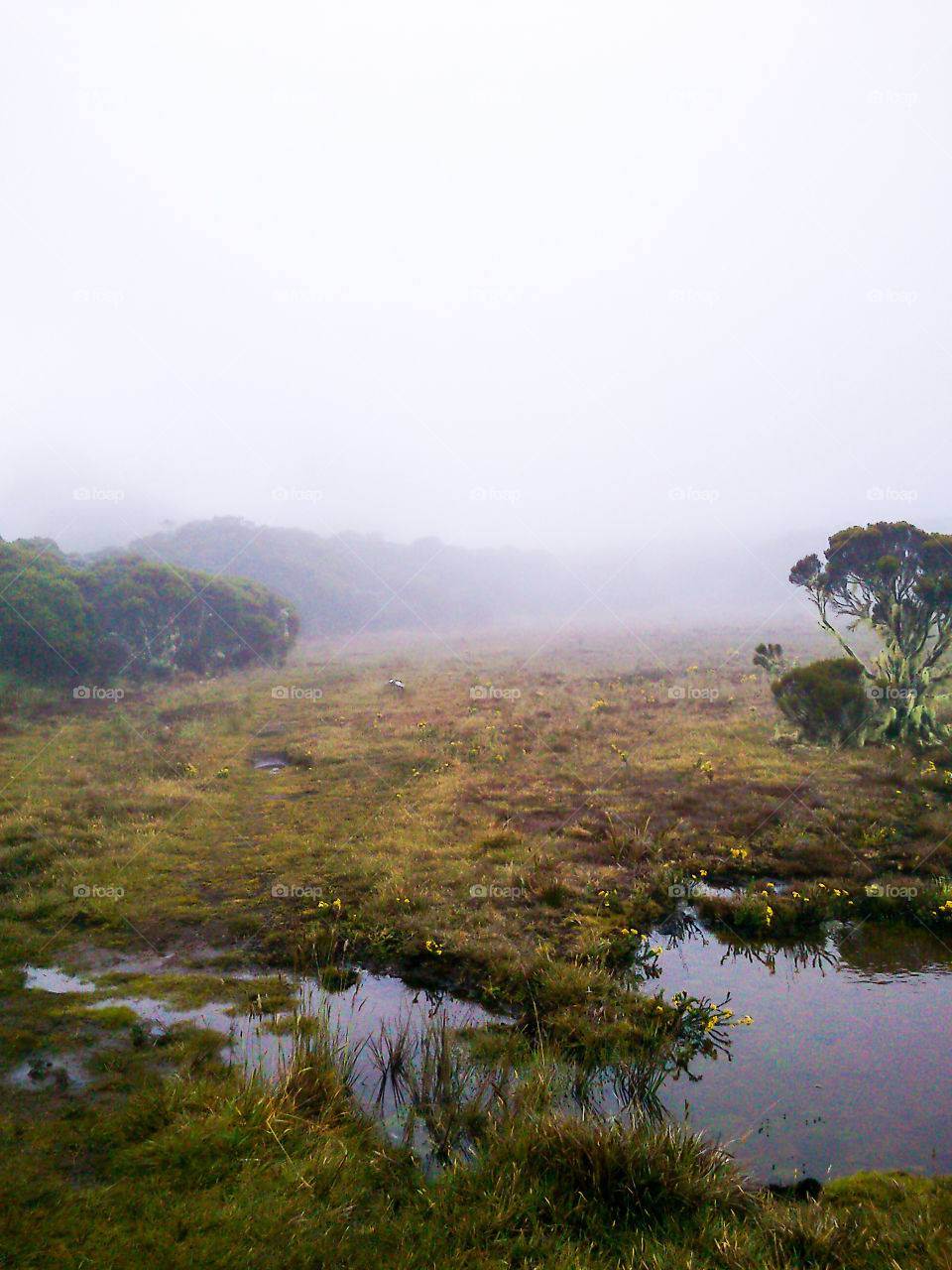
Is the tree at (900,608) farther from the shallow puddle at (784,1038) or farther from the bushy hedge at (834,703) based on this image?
the shallow puddle at (784,1038)

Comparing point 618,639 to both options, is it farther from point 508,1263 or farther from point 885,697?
point 508,1263

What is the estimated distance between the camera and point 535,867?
458 inches

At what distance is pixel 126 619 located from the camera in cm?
3319

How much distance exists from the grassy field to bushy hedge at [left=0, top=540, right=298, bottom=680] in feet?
11.1

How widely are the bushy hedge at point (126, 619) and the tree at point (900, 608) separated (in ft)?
103

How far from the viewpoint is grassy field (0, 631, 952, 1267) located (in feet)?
14.8

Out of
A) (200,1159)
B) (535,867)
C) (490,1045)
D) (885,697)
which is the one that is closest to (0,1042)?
(200,1159)

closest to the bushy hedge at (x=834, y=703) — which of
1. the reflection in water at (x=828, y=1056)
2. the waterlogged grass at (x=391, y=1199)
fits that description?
the reflection in water at (x=828, y=1056)

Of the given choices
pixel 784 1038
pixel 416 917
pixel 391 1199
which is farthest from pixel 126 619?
pixel 784 1038

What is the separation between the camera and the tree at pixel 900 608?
57.1 ft

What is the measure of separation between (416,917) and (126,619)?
29806mm

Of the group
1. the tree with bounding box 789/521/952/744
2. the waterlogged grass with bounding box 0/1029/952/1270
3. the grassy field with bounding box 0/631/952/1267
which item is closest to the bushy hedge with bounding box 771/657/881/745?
the tree with bounding box 789/521/952/744

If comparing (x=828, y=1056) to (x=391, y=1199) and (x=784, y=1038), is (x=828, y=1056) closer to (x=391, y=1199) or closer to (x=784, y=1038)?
(x=784, y=1038)

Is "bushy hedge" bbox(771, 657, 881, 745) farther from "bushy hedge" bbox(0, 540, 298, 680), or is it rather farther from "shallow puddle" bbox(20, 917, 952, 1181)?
"bushy hedge" bbox(0, 540, 298, 680)
